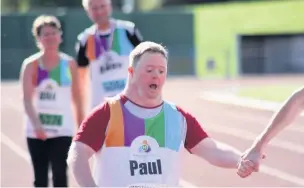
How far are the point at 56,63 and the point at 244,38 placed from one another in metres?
44.8

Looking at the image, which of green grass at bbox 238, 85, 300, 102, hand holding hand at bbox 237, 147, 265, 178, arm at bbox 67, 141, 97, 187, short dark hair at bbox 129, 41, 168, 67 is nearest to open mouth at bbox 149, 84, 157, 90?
short dark hair at bbox 129, 41, 168, 67

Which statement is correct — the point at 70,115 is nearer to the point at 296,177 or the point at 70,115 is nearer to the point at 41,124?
the point at 41,124

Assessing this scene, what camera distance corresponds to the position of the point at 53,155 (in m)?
7.42

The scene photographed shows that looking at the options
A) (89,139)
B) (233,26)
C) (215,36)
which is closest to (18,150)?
(89,139)

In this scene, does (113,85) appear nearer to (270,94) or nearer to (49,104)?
(49,104)

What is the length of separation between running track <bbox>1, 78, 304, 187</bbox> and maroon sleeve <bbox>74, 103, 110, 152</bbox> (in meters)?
4.83

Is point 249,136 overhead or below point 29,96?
below

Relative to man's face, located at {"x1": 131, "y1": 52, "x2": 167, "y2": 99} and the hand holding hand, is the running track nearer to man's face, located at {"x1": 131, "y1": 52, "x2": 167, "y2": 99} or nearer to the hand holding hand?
the hand holding hand

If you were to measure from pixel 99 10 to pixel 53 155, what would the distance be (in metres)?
1.30

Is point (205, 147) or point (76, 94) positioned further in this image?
point (76, 94)

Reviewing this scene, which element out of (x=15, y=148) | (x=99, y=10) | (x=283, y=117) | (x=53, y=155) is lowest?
(x=15, y=148)

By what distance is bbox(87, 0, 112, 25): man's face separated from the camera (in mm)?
7160

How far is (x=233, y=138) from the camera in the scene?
16.3 m

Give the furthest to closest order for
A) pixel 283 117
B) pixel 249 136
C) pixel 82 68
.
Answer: pixel 249 136 < pixel 82 68 < pixel 283 117
